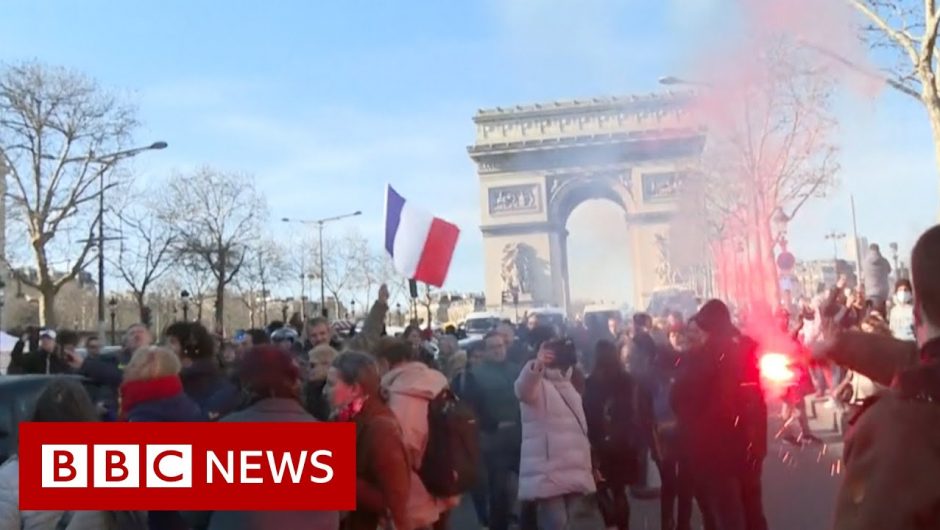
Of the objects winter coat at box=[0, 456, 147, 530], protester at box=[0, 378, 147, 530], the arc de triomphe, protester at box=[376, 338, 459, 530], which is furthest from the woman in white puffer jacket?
the arc de triomphe

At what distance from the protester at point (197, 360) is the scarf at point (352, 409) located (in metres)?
2.24

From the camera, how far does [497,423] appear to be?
7.31 metres

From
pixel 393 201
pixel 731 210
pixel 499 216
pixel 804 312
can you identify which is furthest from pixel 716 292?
pixel 393 201

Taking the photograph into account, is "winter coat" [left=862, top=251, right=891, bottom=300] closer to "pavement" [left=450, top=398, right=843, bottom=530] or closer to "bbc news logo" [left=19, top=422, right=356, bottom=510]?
"pavement" [left=450, top=398, right=843, bottom=530]

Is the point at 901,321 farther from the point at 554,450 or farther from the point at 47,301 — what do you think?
the point at 47,301

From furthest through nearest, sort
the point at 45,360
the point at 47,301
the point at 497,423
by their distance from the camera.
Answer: the point at 47,301 → the point at 45,360 → the point at 497,423

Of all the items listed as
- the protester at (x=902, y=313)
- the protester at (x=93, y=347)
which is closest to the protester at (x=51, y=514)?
the protester at (x=93, y=347)

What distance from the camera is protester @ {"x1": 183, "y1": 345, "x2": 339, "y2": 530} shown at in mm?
3262

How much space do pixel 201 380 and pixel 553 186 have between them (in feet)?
154

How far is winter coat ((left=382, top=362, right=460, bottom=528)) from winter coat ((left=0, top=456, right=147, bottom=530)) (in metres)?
1.48

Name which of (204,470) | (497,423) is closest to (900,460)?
(204,470)

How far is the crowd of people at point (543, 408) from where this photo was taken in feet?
6.08

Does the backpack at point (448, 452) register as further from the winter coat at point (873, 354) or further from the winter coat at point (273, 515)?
the winter coat at point (873, 354)

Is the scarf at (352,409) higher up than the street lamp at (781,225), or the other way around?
the street lamp at (781,225)
